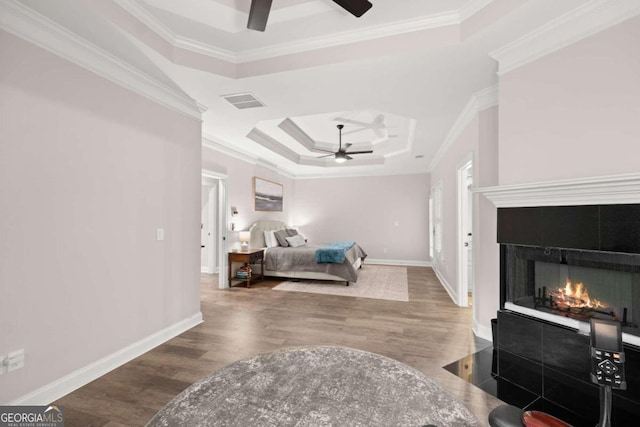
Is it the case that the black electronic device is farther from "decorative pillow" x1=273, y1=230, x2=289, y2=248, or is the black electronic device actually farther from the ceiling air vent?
"decorative pillow" x1=273, y1=230, x2=289, y2=248

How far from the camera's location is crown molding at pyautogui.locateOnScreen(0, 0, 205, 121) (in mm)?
1838

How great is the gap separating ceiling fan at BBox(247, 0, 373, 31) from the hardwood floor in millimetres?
2631

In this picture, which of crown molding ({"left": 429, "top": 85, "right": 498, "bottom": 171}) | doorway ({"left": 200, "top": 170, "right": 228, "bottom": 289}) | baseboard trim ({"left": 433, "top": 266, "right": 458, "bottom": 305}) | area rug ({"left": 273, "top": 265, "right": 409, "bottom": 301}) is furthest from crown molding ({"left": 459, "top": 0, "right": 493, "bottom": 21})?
doorway ({"left": 200, "top": 170, "right": 228, "bottom": 289})

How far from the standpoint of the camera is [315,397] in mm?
877

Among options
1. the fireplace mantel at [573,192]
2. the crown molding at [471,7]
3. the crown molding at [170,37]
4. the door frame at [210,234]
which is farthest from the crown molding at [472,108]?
the door frame at [210,234]

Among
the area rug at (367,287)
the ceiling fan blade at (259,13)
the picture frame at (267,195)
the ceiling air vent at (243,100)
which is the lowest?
the area rug at (367,287)

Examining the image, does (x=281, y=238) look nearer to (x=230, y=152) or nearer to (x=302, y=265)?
(x=302, y=265)

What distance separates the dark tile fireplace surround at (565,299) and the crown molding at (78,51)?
3.51 metres

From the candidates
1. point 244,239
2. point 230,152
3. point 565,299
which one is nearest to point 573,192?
point 565,299

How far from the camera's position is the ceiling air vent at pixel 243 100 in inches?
124

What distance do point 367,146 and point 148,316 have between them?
5.04 metres

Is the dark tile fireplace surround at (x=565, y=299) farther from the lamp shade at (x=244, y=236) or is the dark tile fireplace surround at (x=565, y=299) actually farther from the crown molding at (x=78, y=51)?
the lamp shade at (x=244, y=236)

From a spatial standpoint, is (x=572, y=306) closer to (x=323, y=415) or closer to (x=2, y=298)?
(x=323, y=415)

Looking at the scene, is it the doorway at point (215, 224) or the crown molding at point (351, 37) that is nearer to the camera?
the crown molding at point (351, 37)
